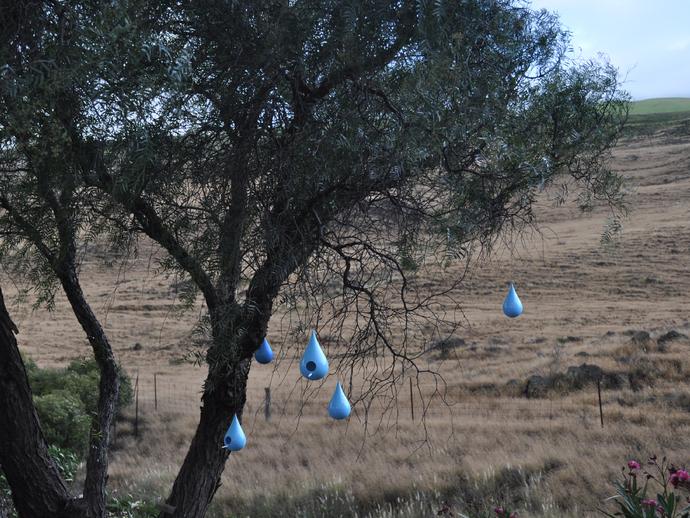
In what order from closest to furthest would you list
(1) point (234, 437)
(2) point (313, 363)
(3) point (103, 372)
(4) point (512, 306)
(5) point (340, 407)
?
(2) point (313, 363), (4) point (512, 306), (5) point (340, 407), (1) point (234, 437), (3) point (103, 372)

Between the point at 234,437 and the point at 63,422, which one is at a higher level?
the point at 234,437

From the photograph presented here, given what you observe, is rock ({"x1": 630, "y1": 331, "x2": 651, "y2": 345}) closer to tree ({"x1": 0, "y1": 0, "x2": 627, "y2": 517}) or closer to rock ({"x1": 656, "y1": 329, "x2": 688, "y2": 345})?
rock ({"x1": 656, "y1": 329, "x2": 688, "y2": 345})

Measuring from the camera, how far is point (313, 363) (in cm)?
594

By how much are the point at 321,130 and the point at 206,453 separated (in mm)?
3299

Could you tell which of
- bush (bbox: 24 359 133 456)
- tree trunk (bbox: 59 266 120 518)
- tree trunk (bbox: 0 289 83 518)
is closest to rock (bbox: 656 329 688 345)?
bush (bbox: 24 359 133 456)

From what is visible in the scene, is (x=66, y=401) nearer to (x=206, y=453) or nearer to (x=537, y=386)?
(x=206, y=453)

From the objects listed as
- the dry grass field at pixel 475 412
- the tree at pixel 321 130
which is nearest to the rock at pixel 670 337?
the dry grass field at pixel 475 412

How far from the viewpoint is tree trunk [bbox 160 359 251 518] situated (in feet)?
24.2

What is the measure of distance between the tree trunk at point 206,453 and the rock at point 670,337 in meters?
19.4

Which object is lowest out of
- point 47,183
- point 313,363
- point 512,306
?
point 313,363

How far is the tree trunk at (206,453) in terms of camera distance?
7.39 meters

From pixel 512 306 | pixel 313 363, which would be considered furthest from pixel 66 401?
pixel 512 306

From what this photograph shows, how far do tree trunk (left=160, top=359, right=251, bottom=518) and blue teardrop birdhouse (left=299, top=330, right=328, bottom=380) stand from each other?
60.0 inches

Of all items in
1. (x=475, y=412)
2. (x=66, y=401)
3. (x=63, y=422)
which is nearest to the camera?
(x=63, y=422)
